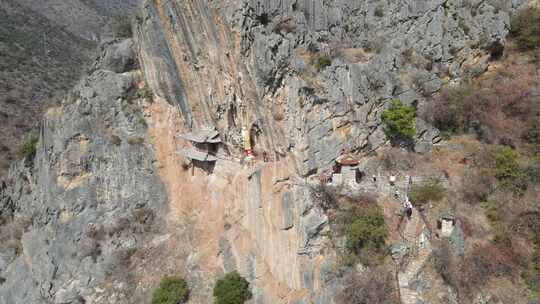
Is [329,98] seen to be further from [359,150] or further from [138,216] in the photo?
[138,216]

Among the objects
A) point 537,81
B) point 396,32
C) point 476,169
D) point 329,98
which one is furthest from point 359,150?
point 537,81

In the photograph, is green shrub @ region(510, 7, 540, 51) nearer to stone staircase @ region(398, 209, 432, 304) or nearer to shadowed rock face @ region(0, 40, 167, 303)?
→ stone staircase @ region(398, 209, 432, 304)

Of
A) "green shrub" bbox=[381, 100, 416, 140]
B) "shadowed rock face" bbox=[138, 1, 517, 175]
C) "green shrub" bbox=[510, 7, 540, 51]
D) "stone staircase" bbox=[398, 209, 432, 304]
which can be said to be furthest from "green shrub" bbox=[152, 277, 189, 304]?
"green shrub" bbox=[510, 7, 540, 51]

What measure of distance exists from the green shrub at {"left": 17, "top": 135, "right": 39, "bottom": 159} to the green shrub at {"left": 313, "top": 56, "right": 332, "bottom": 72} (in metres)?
24.8

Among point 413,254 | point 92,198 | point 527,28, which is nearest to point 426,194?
point 413,254

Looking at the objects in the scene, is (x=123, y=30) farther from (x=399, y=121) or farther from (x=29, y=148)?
(x=399, y=121)

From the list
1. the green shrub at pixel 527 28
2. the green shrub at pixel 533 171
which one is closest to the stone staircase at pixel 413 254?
the green shrub at pixel 533 171

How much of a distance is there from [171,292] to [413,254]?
473 inches

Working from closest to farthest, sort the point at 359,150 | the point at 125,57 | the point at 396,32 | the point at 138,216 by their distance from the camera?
the point at 359,150, the point at 396,32, the point at 138,216, the point at 125,57

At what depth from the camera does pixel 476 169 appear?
1692 cm

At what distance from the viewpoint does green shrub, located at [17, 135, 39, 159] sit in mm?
30719

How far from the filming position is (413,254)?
49.1 ft

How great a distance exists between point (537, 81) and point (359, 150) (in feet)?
30.8

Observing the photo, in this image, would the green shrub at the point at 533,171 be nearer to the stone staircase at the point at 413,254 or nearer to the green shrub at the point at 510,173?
the green shrub at the point at 510,173
